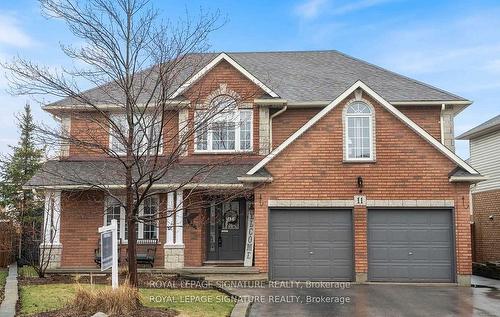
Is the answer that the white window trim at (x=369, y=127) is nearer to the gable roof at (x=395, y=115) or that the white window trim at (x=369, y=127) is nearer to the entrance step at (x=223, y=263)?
the gable roof at (x=395, y=115)

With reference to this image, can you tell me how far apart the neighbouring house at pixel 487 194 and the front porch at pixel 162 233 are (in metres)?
10.7

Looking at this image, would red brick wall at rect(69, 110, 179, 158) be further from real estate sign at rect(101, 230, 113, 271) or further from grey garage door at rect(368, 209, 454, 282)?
grey garage door at rect(368, 209, 454, 282)

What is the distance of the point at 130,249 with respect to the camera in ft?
31.7

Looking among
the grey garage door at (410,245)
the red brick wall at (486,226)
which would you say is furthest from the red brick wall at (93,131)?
the red brick wall at (486,226)

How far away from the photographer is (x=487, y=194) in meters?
22.7

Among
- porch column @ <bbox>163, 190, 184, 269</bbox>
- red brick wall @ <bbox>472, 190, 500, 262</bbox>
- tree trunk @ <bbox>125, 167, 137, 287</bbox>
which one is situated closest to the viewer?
tree trunk @ <bbox>125, 167, 137, 287</bbox>

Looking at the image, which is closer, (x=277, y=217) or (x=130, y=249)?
(x=130, y=249)

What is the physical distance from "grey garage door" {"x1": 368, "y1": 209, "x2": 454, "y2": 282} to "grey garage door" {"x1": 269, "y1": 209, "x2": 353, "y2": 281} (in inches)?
30.0

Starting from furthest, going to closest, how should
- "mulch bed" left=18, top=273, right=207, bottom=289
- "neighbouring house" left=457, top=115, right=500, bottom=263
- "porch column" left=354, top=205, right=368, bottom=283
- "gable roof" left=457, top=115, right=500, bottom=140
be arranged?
"gable roof" left=457, top=115, right=500, bottom=140, "neighbouring house" left=457, top=115, right=500, bottom=263, "porch column" left=354, top=205, right=368, bottom=283, "mulch bed" left=18, top=273, right=207, bottom=289

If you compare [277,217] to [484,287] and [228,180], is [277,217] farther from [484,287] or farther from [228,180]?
[484,287]

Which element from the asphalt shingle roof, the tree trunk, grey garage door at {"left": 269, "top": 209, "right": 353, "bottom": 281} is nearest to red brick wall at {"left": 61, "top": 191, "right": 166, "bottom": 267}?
the asphalt shingle roof

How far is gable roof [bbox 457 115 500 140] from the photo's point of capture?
72.0ft

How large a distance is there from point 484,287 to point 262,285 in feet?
21.6

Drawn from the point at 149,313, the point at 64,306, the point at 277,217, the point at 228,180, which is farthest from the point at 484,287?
the point at 64,306
